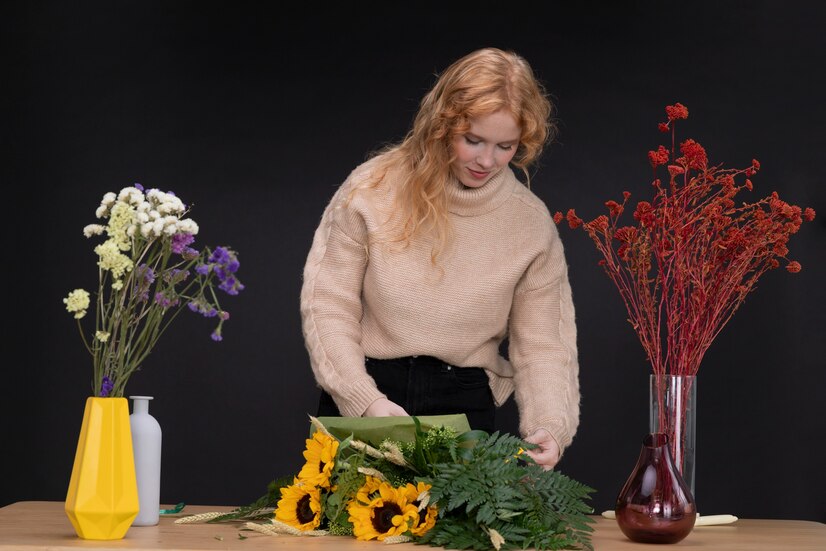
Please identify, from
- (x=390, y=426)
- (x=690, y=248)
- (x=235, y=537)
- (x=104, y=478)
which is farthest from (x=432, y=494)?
(x=690, y=248)

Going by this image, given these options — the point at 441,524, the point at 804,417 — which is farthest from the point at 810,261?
the point at 441,524

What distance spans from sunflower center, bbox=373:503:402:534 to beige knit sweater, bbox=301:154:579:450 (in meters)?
0.72

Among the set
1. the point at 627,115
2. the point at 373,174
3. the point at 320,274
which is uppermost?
the point at 627,115

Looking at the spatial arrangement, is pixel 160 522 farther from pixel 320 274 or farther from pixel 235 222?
pixel 235 222

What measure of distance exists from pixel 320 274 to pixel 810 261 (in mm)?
2011

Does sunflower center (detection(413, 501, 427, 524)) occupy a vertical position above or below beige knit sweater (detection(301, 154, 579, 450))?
below

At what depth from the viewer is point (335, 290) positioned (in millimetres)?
2521

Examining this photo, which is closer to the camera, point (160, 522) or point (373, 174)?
point (160, 522)

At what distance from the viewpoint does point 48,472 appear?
3.93 metres

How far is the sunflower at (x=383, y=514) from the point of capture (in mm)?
1722

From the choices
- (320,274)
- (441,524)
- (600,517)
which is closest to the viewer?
(441,524)

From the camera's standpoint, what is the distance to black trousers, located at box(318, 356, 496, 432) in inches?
101

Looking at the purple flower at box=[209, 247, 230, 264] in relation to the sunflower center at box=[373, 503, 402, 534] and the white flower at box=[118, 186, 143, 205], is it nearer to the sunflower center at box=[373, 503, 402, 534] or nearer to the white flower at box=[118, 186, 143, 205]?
the white flower at box=[118, 186, 143, 205]

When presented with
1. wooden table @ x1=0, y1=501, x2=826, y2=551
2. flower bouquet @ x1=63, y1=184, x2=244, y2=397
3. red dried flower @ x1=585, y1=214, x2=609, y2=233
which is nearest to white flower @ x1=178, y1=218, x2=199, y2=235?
flower bouquet @ x1=63, y1=184, x2=244, y2=397
